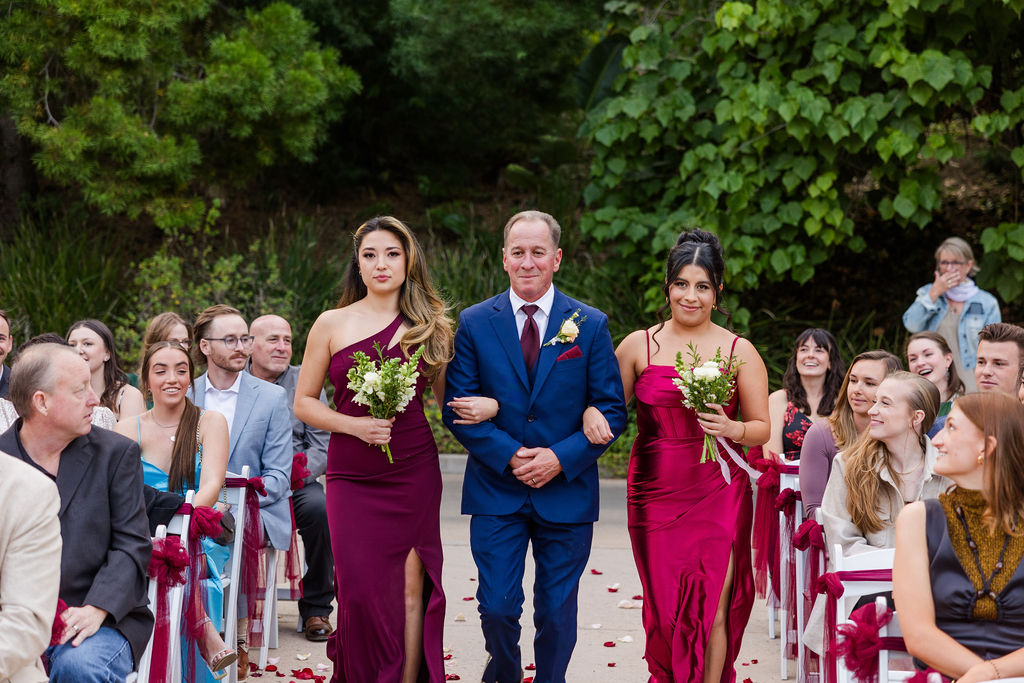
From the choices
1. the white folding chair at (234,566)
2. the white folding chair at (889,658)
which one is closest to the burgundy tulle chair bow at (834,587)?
the white folding chair at (889,658)

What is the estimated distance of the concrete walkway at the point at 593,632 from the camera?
5.75 meters

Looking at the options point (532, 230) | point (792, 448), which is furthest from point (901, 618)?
point (792, 448)

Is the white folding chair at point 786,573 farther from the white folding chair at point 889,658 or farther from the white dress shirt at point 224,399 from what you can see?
the white dress shirt at point 224,399

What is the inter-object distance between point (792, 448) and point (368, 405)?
3.24m

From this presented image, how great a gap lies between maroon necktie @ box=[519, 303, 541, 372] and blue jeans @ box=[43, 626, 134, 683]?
1958 millimetres

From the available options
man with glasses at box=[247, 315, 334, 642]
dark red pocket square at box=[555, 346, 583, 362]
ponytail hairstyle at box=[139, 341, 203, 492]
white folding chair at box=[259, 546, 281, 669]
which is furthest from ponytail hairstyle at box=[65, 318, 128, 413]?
dark red pocket square at box=[555, 346, 583, 362]

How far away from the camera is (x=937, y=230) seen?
1337 cm

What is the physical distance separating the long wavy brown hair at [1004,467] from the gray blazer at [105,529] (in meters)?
2.91

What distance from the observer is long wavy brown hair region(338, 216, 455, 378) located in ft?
15.4

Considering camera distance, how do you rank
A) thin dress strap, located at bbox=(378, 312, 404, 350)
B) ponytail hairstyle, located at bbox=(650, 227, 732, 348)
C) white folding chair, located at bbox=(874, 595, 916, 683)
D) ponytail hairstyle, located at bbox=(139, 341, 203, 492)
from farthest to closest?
ponytail hairstyle, located at bbox=(139, 341, 203, 492), ponytail hairstyle, located at bbox=(650, 227, 732, 348), thin dress strap, located at bbox=(378, 312, 404, 350), white folding chair, located at bbox=(874, 595, 916, 683)

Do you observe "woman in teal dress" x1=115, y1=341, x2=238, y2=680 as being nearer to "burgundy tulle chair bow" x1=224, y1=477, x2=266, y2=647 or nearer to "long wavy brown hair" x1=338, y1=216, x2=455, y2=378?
"burgundy tulle chair bow" x1=224, y1=477, x2=266, y2=647

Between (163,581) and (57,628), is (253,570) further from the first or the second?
(57,628)

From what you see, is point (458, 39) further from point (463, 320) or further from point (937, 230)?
point (463, 320)

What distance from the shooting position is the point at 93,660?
3.76m
